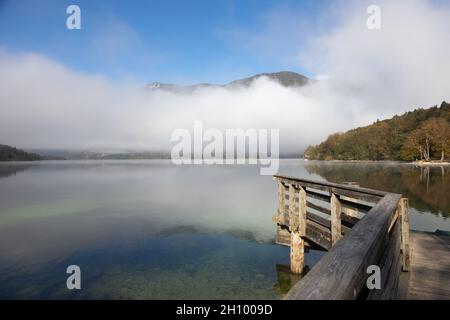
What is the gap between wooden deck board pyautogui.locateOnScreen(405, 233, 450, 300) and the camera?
4.55 m

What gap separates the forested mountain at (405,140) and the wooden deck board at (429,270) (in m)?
92.8

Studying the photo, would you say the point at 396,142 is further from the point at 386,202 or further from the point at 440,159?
the point at 386,202

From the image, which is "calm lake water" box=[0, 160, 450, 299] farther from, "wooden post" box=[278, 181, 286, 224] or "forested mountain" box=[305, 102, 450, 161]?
"forested mountain" box=[305, 102, 450, 161]

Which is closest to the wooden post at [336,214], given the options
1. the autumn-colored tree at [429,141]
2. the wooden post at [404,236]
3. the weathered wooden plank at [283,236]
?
the wooden post at [404,236]

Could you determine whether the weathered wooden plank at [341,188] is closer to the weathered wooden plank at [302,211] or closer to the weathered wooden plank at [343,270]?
the weathered wooden plank at [302,211]

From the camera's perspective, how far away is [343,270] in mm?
1812

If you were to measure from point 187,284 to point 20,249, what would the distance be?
34.4ft

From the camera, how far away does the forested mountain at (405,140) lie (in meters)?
83.0

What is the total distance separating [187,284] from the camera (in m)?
10.1

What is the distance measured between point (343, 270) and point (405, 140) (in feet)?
386

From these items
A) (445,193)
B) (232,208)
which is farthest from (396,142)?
(232,208)

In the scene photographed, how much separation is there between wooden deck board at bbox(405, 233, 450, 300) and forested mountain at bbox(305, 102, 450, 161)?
92.8 metres

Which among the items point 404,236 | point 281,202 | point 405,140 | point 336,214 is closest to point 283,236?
point 281,202

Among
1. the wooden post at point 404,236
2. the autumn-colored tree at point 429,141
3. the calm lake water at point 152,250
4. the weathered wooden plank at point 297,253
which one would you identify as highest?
the autumn-colored tree at point 429,141
